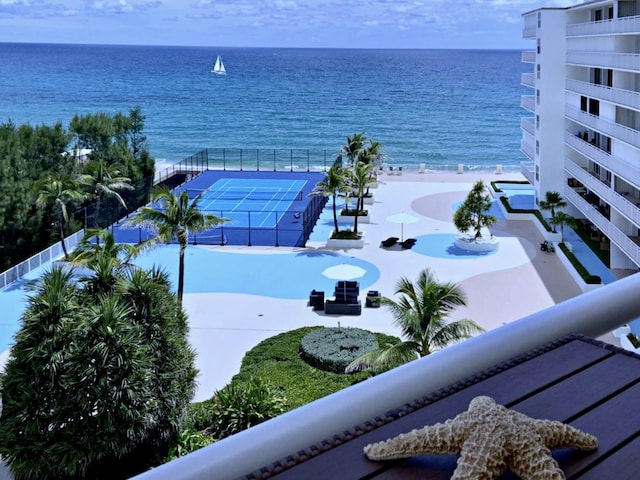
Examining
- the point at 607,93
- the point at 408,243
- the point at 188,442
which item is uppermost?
the point at 607,93

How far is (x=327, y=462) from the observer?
6.70ft

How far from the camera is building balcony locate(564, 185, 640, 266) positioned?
24625mm

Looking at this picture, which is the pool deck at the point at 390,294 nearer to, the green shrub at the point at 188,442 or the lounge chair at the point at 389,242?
the lounge chair at the point at 389,242

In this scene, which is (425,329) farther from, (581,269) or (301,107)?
(301,107)

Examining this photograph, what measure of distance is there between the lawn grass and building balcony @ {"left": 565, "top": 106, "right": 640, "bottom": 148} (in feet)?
38.0

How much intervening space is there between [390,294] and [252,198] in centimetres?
1906

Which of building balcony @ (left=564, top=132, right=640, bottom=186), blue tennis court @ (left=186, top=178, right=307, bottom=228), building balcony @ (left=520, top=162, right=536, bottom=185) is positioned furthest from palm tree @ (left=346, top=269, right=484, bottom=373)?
A: building balcony @ (left=520, top=162, right=536, bottom=185)

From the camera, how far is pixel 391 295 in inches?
1028

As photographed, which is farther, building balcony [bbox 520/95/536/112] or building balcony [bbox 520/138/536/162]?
building balcony [bbox 520/138/536/162]

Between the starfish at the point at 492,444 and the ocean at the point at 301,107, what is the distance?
213 ft

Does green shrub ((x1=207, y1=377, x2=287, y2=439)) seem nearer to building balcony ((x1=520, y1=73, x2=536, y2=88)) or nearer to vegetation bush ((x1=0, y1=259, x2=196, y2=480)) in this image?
vegetation bush ((x1=0, y1=259, x2=196, y2=480))

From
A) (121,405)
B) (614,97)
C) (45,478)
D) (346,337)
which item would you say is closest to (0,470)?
(45,478)

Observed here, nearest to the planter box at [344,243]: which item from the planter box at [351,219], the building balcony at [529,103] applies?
the planter box at [351,219]

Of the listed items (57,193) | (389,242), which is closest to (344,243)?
(389,242)
